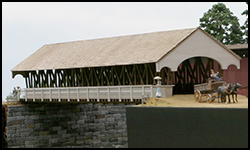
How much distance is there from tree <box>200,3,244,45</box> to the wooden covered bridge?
1198 cm

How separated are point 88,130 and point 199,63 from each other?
1108cm

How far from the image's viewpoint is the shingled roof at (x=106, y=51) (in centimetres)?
2893

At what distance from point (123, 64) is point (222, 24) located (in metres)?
20.1

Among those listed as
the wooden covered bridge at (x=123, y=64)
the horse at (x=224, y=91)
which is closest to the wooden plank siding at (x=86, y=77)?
the wooden covered bridge at (x=123, y=64)

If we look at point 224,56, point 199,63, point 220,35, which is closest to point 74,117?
point 199,63

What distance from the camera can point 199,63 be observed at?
32719mm

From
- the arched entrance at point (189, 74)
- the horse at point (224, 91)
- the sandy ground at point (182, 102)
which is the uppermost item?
the arched entrance at point (189, 74)

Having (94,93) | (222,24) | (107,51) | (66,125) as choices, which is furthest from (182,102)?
(222,24)

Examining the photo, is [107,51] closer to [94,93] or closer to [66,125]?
[94,93]

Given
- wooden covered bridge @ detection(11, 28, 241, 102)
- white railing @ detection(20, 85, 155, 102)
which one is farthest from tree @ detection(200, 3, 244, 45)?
white railing @ detection(20, 85, 155, 102)

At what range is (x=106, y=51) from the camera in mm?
32625

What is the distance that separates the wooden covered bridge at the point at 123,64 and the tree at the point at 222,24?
472 inches

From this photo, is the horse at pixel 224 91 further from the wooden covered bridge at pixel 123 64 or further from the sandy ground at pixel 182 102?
the wooden covered bridge at pixel 123 64

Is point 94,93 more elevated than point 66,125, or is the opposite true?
point 94,93
